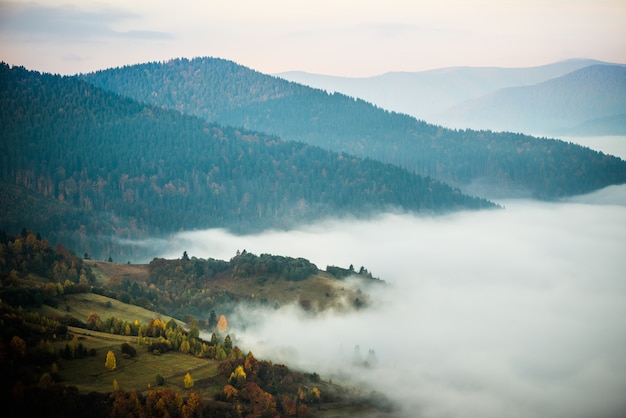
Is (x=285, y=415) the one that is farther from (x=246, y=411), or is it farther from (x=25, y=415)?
(x=25, y=415)

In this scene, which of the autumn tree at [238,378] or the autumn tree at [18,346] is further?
the autumn tree at [238,378]

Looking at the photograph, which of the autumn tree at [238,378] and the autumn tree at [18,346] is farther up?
the autumn tree at [18,346]

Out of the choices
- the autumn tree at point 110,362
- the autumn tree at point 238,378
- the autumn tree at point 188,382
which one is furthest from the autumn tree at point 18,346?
the autumn tree at point 238,378

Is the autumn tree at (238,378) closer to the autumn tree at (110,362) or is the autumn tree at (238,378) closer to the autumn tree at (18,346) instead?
the autumn tree at (110,362)

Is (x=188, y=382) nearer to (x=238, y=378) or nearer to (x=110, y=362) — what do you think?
(x=238, y=378)

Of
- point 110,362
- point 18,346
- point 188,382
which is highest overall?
point 18,346

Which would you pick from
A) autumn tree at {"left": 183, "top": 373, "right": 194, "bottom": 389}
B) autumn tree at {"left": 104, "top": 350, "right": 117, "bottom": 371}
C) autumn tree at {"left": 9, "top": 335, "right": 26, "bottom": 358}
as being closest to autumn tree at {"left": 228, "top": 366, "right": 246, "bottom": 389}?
autumn tree at {"left": 183, "top": 373, "right": 194, "bottom": 389}

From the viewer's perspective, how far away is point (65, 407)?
163 m

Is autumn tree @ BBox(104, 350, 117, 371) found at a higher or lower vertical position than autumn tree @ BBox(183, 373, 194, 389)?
higher

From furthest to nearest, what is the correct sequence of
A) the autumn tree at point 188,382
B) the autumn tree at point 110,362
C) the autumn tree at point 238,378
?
1. the autumn tree at point 238,378
2. the autumn tree at point 188,382
3. the autumn tree at point 110,362

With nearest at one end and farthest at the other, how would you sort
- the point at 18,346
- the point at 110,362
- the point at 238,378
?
the point at 18,346, the point at 110,362, the point at 238,378

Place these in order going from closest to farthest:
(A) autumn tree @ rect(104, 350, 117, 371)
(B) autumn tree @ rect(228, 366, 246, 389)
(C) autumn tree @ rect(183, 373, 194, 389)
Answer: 1. (A) autumn tree @ rect(104, 350, 117, 371)
2. (C) autumn tree @ rect(183, 373, 194, 389)
3. (B) autumn tree @ rect(228, 366, 246, 389)

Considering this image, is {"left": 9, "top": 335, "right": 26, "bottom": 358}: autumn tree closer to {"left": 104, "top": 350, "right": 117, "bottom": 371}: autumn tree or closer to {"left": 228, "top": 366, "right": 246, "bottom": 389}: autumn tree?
{"left": 104, "top": 350, "right": 117, "bottom": 371}: autumn tree

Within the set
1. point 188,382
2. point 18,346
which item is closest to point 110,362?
point 188,382
